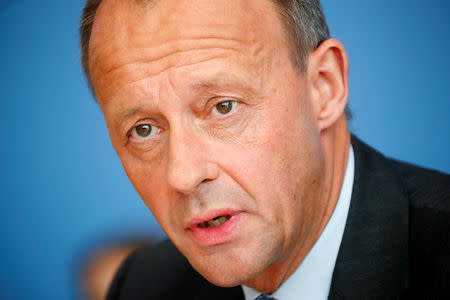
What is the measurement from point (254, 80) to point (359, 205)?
65 cm

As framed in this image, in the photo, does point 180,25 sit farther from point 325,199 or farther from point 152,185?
point 325,199

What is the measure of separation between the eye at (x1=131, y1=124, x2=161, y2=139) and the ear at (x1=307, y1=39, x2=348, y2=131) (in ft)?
1.97

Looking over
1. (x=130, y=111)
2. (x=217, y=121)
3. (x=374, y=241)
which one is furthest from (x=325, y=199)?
(x=130, y=111)

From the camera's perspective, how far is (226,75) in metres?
1.48

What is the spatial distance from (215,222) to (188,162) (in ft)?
0.78

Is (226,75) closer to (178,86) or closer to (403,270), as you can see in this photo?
(178,86)

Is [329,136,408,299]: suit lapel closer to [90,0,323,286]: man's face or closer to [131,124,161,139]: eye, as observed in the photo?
[90,0,323,286]: man's face

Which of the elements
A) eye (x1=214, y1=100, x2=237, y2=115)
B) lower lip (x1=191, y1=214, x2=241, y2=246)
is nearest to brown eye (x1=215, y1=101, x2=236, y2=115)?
eye (x1=214, y1=100, x2=237, y2=115)

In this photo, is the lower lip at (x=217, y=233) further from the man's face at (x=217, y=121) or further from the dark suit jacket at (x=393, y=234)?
the dark suit jacket at (x=393, y=234)

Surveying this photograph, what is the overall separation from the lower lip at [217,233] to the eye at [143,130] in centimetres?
37

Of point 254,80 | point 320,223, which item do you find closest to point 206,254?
point 320,223

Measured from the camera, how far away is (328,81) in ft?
5.81

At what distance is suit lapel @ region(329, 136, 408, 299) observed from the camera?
5.36 feet

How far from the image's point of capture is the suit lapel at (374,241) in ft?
5.36
